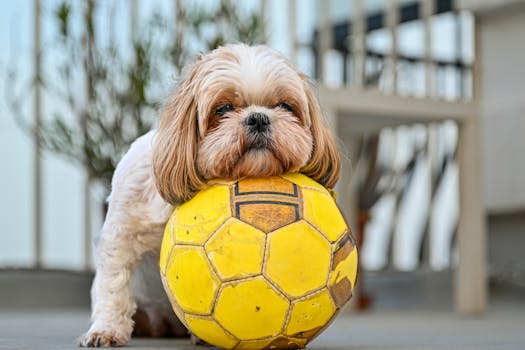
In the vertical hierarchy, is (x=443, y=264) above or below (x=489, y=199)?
below

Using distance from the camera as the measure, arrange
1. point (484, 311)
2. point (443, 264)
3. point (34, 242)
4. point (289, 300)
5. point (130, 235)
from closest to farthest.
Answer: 1. point (289, 300)
2. point (130, 235)
3. point (484, 311)
4. point (34, 242)
5. point (443, 264)

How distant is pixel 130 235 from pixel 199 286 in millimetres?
458

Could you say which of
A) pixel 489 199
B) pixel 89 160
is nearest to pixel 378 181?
pixel 489 199

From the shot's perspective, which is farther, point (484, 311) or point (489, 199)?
point (489, 199)

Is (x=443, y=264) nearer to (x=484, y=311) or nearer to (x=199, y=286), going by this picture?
(x=484, y=311)

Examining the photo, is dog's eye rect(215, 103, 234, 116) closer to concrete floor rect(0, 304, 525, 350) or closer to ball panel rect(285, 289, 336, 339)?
ball panel rect(285, 289, 336, 339)

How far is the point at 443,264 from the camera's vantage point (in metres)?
6.03

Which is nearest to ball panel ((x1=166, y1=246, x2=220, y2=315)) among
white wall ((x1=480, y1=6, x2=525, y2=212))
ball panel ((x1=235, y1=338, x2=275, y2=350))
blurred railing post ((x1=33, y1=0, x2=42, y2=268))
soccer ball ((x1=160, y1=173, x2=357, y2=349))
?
soccer ball ((x1=160, y1=173, x2=357, y2=349))

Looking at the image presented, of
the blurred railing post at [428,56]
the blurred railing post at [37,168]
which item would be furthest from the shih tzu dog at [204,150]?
the blurred railing post at [37,168]

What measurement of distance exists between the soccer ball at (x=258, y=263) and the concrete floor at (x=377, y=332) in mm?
347

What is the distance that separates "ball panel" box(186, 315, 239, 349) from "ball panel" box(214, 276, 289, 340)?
23 millimetres

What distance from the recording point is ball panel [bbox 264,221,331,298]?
1.93m

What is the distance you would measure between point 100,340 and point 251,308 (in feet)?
1.73

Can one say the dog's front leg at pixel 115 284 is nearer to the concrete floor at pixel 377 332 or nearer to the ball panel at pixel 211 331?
the concrete floor at pixel 377 332
